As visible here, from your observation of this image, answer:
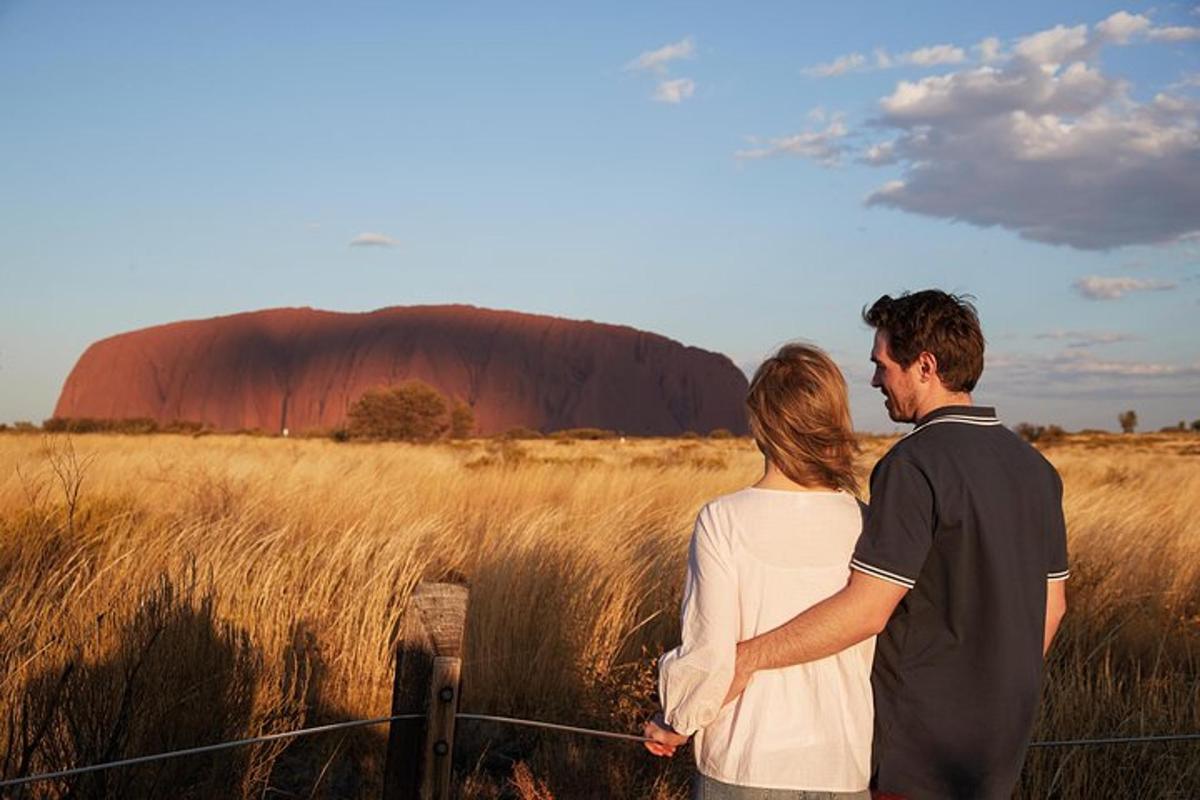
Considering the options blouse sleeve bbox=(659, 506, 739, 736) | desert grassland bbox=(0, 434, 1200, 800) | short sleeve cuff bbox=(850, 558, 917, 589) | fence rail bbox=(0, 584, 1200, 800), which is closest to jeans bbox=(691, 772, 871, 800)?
blouse sleeve bbox=(659, 506, 739, 736)

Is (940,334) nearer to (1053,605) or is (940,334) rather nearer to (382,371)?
(1053,605)

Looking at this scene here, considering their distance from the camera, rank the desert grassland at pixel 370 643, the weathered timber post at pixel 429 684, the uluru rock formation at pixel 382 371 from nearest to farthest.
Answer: the weathered timber post at pixel 429 684 → the desert grassland at pixel 370 643 → the uluru rock formation at pixel 382 371

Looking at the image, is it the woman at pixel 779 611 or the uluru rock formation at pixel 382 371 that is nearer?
the woman at pixel 779 611

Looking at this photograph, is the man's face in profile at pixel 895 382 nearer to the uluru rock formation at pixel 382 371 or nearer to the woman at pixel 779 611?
the woman at pixel 779 611

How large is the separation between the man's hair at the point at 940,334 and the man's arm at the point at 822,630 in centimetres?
49

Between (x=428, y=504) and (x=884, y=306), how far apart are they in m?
8.82

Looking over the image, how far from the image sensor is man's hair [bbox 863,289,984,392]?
2.29 m

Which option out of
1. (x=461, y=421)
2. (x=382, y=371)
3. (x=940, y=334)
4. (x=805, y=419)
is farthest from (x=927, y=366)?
(x=382, y=371)

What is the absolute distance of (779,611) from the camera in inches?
82.7

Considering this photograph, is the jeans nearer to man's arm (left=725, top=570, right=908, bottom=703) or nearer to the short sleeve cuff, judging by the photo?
man's arm (left=725, top=570, right=908, bottom=703)

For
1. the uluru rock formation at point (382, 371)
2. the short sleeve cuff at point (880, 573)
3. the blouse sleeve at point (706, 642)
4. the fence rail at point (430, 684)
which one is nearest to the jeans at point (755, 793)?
the blouse sleeve at point (706, 642)

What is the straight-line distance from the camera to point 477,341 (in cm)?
11356

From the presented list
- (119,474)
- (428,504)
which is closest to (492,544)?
(428,504)

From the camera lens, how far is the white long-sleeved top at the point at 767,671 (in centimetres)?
206
